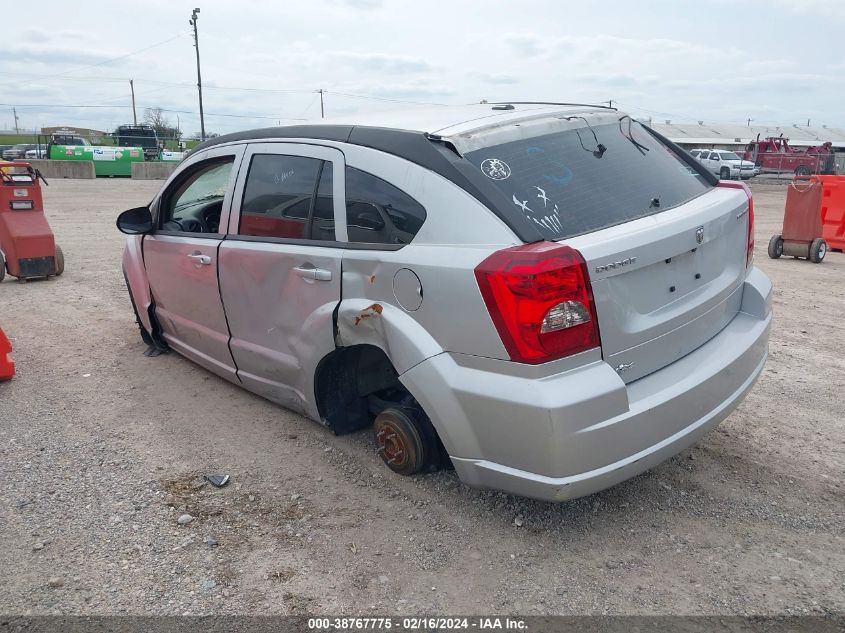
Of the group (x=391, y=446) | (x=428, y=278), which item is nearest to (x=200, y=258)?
(x=391, y=446)

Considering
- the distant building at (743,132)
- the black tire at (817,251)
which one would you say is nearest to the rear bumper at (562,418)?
the black tire at (817,251)

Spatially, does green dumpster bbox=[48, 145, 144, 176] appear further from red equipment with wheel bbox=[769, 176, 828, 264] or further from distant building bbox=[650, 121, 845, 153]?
distant building bbox=[650, 121, 845, 153]

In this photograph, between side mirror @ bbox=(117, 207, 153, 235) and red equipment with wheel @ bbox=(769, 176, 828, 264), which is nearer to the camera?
side mirror @ bbox=(117, 207, 153, 235)

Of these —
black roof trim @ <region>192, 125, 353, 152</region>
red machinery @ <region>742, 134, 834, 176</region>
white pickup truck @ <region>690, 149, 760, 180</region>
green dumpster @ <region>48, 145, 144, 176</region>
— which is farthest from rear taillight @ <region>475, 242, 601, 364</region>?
red machinery @ <region>742, 134, 834, 176</region>

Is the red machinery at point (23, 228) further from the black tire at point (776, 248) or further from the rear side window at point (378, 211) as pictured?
the black tire at point (776, 248)

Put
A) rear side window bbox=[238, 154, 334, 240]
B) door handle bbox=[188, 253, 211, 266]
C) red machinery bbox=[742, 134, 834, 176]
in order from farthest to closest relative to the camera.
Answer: red machinery bbox=[742, 134, 834, 176]
door handle bbox=[188, 253, 211, 266]
rear side window bbox=[238, 154, 334, 240]

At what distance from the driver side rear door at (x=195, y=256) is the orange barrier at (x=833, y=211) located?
9954 millimetres

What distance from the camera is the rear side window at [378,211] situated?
10.0 feet

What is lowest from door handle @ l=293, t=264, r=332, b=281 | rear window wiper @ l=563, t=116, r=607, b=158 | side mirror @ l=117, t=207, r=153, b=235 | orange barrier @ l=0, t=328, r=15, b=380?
orange barrier @ l=0, t=328, r=15, b=380

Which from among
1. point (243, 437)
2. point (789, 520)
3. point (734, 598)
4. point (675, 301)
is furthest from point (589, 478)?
point (243, 437)

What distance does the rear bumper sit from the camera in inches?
102

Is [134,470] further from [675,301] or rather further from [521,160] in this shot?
[675,301]

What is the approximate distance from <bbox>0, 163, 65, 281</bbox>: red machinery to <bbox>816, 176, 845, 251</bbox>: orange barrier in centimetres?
1111

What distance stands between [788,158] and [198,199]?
40.8 m
